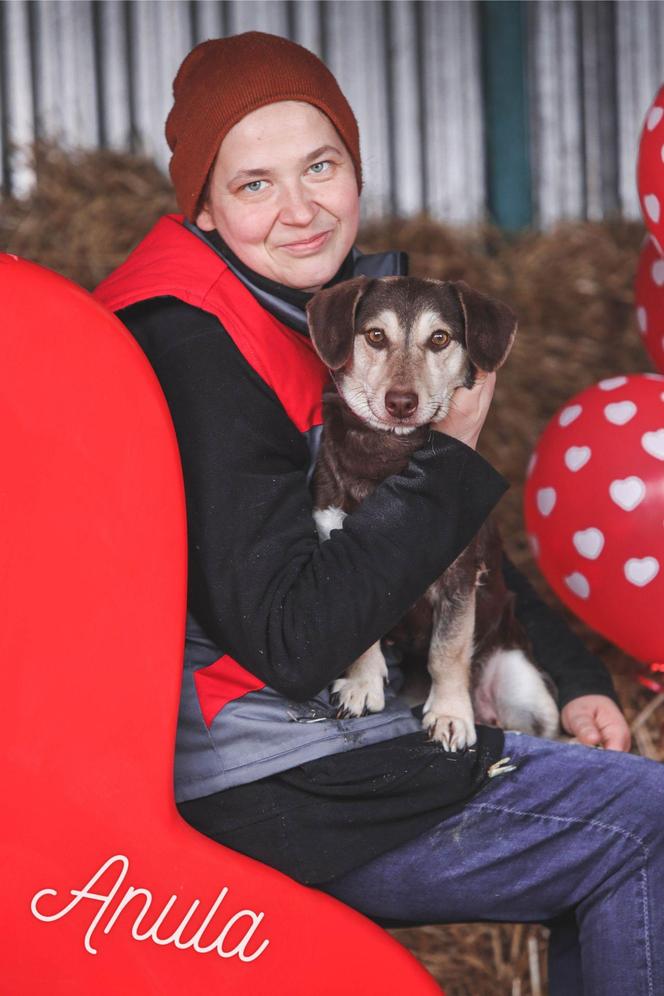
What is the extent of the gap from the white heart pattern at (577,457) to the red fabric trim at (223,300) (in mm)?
750

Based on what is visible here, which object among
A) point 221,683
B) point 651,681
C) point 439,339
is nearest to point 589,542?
point 651,681

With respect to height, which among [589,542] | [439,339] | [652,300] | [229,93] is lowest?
[589,542]

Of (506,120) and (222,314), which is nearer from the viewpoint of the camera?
(222,314)

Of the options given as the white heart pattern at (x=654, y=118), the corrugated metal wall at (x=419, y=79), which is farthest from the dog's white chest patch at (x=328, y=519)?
the corrugated metal wall at (x=419, y=79)

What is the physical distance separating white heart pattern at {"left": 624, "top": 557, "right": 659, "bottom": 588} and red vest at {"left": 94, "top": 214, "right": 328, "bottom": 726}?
801 mm

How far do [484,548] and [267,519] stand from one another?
0.63 meters

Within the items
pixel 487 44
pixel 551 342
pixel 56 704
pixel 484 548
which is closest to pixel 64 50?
pixel 487 44

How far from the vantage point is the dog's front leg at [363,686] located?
207cm

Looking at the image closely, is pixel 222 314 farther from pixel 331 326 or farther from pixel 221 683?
pixel 221 683

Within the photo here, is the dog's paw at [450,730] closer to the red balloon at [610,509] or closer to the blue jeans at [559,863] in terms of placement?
the blue jeans at [559,863]

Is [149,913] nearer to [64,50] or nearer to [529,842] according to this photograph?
[529,842]

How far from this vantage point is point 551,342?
4.09m

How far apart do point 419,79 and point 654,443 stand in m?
2.38

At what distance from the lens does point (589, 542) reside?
267cm
